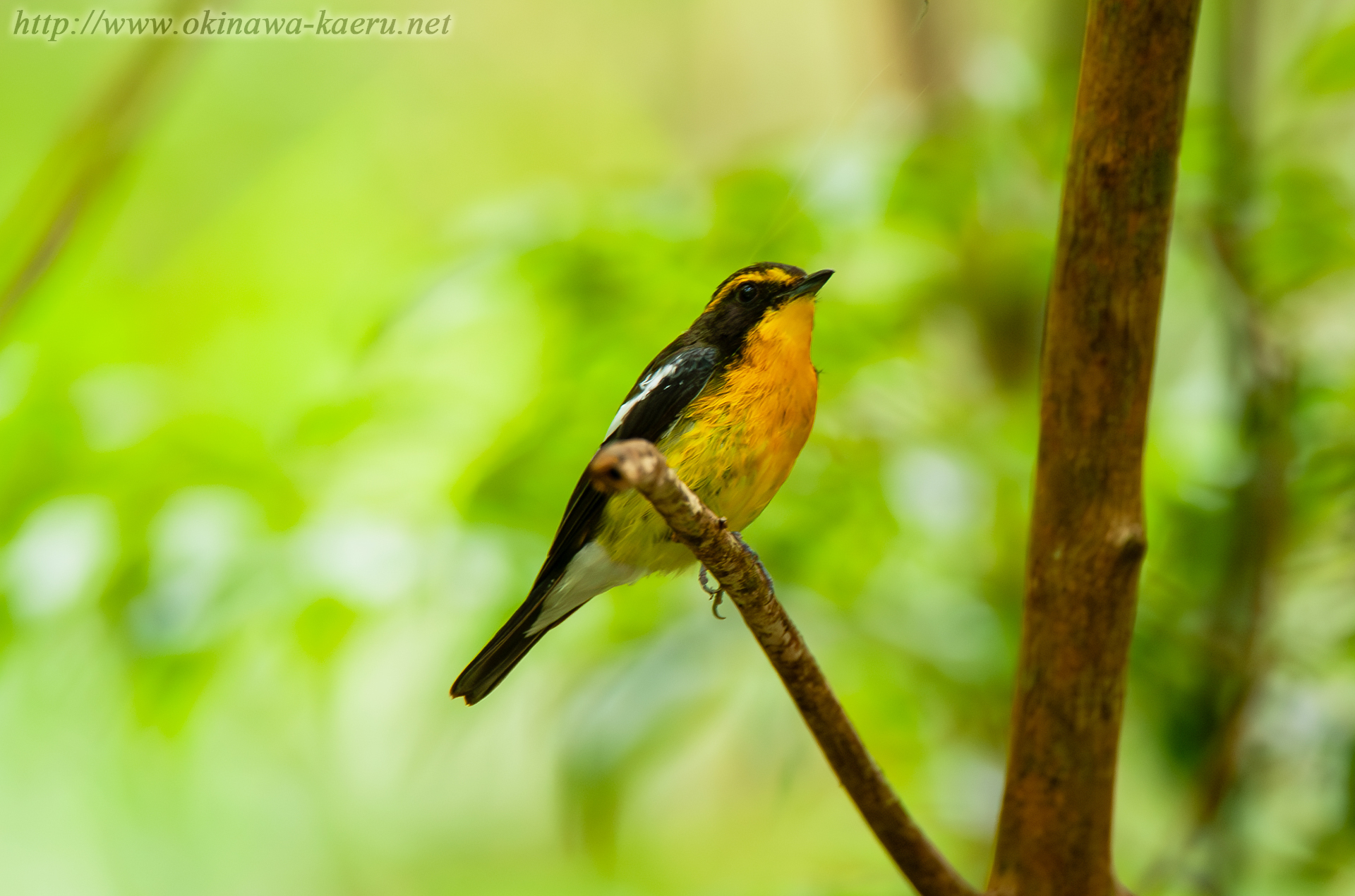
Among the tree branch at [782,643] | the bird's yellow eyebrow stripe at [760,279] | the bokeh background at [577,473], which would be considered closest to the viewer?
the tree branch at [782,643]

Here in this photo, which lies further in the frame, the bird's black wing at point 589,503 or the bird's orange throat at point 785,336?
the bird's orange throat at point 785,336

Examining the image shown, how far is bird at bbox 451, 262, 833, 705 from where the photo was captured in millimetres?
1166

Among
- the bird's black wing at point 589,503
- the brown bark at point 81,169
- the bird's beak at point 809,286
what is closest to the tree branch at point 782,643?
the bird's black wing at point 589,503

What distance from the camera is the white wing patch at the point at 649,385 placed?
48.7 inches

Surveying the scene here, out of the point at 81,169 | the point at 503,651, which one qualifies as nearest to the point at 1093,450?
the point at 503,651

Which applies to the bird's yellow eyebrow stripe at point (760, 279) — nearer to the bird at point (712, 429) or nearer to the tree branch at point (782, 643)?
the bird at point (712, 429)

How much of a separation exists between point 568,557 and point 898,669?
1048 mm

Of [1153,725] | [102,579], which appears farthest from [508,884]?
[1153,725]

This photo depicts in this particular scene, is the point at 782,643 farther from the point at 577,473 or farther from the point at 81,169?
the point at 81,169

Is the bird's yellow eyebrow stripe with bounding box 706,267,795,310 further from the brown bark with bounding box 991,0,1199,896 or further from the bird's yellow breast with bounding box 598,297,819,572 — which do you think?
the brown bark with bounding box 991,0,1199,896

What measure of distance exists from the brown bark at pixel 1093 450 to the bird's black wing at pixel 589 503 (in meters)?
0.43

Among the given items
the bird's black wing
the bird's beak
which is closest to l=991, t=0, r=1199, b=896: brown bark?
the bird's beak

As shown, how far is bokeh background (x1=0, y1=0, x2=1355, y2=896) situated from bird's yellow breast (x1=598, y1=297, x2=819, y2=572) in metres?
0.32

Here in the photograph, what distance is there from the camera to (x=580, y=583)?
1174mm
